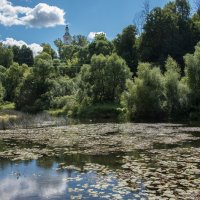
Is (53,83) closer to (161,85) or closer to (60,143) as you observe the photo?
(161,85)

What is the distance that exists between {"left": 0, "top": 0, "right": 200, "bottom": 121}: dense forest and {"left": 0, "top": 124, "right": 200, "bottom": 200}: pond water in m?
26.6

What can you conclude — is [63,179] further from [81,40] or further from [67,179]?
[81,40]

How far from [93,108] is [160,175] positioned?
46.1 meters

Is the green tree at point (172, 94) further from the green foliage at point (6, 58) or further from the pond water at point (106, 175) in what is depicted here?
the green foliage at point (6, 58)

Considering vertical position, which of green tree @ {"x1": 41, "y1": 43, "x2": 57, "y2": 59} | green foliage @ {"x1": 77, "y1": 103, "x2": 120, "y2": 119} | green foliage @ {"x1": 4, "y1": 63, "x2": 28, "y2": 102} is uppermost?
green tree @ {"x1": 41, "y1": 43, "x2": 57, "y2": 59}

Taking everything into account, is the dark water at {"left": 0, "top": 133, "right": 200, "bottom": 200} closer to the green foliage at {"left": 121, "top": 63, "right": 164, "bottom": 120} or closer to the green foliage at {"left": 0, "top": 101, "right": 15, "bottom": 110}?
the green foliage at {"left": 121, "top": 63, "right": 164, "bottom": 120}

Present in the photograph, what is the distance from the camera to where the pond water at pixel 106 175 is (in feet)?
46.4

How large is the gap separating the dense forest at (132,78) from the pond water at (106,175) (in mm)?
26641

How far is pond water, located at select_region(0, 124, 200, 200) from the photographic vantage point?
14148mm

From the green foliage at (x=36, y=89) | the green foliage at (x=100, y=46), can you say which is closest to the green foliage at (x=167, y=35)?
the green foliage at (x=100, y=46)

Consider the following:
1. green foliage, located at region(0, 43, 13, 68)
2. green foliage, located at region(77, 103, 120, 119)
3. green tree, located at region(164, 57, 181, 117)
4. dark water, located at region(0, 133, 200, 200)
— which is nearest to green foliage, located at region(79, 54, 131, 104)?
green foliage, located at region(77, 103, 120, 119)

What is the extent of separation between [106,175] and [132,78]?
55.4 m

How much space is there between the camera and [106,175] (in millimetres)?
17156

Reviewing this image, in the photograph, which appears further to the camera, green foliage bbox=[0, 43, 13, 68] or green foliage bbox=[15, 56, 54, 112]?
green foliage bbox=[0, 43, 13, 68]
